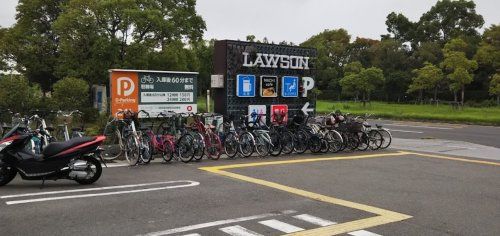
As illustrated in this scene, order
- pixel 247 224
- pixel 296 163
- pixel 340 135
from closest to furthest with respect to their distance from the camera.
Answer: pixel 247 224 → pixel 296 163 → pixel 340 135

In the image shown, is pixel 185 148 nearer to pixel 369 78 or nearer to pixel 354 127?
pixel 354 127

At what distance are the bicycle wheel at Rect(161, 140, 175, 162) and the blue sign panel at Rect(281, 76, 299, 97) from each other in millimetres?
5464

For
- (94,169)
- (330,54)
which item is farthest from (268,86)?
(330,54)

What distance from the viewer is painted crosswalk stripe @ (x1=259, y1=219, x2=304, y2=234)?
5573 millimetres

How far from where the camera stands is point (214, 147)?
446 inches

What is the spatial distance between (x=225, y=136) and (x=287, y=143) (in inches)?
65.1

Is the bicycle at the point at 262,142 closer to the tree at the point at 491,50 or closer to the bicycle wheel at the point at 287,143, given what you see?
the bicycle wheel at the point at 287,143

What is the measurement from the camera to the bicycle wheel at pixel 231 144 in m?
11.8

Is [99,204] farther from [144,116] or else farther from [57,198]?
[144,116]

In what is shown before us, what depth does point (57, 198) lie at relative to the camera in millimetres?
7012

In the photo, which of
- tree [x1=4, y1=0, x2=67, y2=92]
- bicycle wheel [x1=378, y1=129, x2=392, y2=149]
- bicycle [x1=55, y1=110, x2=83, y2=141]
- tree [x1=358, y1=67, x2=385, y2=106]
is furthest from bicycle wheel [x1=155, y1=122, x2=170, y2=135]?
tree [x1=358, y1=67, x2=385, y2=106]

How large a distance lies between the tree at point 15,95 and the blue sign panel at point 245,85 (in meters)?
7.81

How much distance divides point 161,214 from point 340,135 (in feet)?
25.7

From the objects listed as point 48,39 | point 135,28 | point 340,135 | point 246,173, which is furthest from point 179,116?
point 48,39
